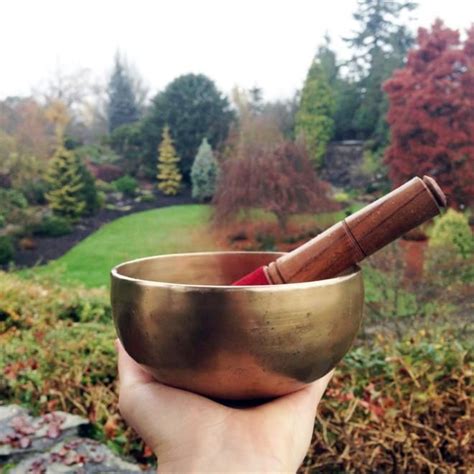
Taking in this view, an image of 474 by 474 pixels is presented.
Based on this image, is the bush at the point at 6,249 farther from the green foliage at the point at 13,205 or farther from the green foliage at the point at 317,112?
the green foliage at the point at 317,112

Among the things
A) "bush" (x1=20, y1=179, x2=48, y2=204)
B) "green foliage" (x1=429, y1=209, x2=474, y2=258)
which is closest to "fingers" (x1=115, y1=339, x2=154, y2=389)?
"green foliage" (x1=429, y1=209, x2=474, y2=258)

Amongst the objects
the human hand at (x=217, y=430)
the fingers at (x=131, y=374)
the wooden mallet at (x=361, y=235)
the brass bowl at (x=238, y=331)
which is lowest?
the human hand at (x=217, y=430)

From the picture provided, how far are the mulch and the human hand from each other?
5263 millimetres

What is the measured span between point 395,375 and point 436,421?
6.0 inches

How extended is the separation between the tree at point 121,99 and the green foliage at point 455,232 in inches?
177

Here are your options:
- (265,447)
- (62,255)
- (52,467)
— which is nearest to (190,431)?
(265,447)

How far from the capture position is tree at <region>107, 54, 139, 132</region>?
23.3 feet

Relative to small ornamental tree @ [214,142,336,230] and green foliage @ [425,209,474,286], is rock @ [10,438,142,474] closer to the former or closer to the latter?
green foliage @ [425,209,474,286]

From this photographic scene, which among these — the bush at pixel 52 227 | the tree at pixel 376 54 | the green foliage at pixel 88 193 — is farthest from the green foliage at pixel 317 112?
the bush at pixel 52 227

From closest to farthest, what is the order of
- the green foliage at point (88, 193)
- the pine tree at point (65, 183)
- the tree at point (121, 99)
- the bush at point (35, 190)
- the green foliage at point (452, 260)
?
the green foliage at point (452, 260) < the bush at point (35, 190) < the pine tree at point (65, 183) < the green foliage at point (88, 193) < the tree at point (121, 99)

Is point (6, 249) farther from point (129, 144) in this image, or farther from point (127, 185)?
point (129, 144)

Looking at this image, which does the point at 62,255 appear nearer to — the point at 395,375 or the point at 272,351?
the point at 395,375

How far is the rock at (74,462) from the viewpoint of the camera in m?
1.35

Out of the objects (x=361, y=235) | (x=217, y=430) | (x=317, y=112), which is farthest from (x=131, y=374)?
(x=317, y=112)
